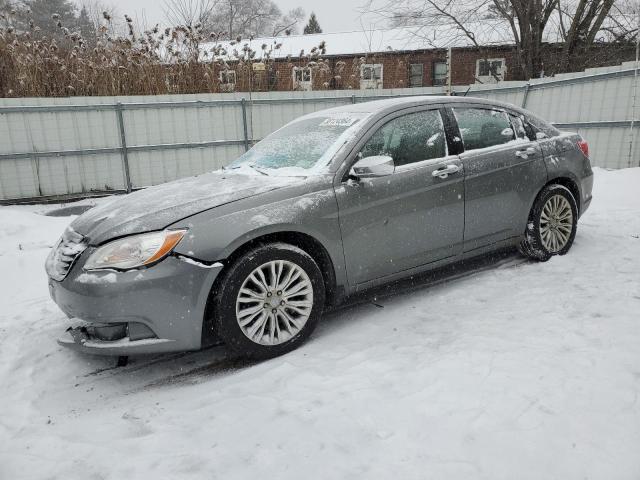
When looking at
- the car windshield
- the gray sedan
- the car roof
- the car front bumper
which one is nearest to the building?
the car windshield

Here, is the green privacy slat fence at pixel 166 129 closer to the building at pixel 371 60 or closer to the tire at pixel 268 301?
the building at pixel 371 60

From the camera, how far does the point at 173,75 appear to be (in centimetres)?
1102

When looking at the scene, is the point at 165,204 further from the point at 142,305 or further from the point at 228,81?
the point at 228,81

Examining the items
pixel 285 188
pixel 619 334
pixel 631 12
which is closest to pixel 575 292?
pixel 619 334

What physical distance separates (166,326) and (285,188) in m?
1.16

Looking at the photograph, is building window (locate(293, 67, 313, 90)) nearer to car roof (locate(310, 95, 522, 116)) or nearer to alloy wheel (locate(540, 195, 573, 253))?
car roof (locate(310, 95, 522, 116))

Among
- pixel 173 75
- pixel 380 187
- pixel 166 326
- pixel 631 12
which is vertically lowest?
pixel 166 326

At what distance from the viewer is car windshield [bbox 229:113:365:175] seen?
3584 millimetres

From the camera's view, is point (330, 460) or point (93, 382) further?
point (93, 382)

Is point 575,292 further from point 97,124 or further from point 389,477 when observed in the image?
point 97,124

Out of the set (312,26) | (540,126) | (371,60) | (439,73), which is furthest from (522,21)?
(312,26)

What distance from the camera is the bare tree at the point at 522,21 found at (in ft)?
58.8

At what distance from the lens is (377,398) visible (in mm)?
2592

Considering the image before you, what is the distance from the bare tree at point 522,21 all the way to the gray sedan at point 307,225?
16429 mm
